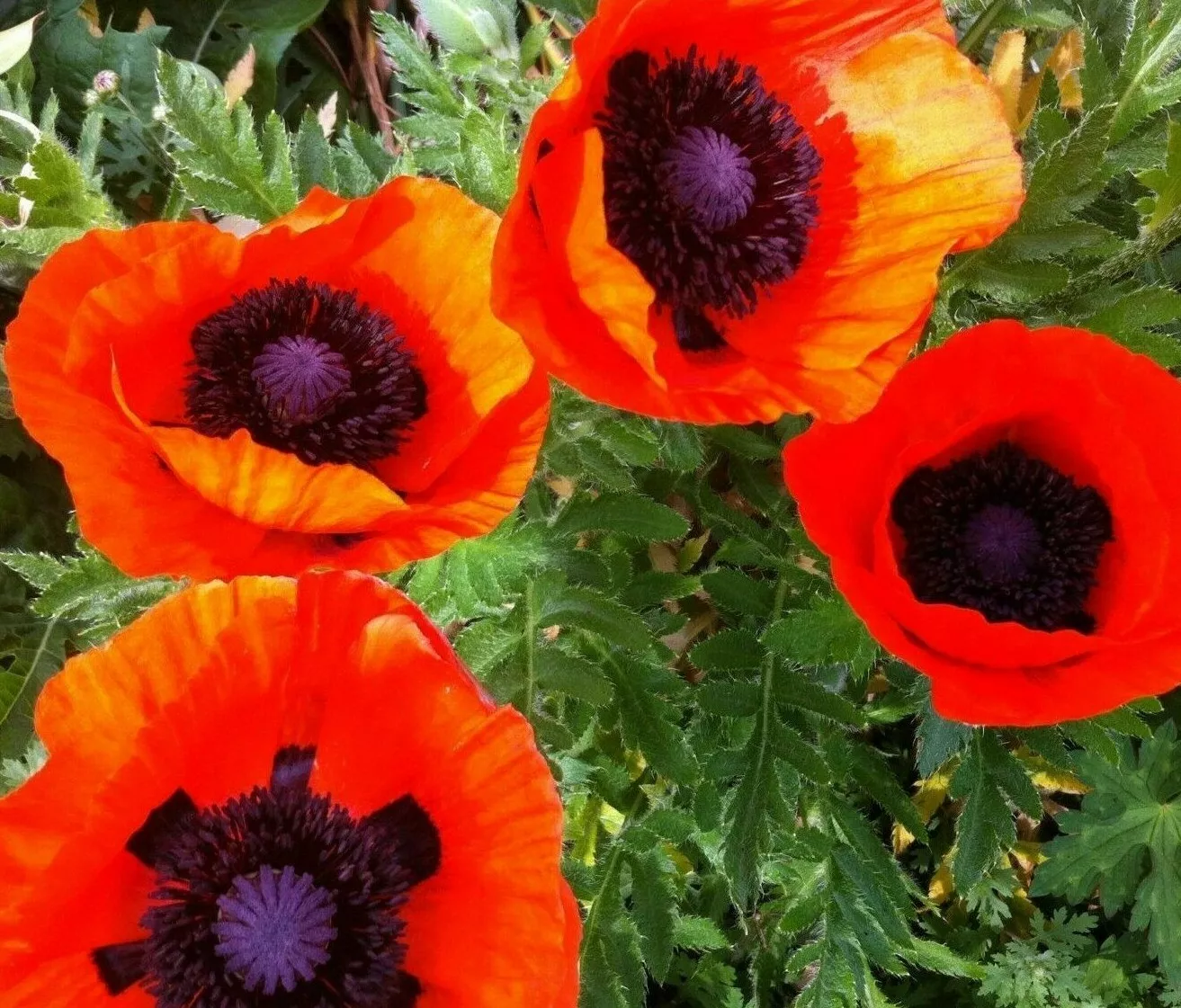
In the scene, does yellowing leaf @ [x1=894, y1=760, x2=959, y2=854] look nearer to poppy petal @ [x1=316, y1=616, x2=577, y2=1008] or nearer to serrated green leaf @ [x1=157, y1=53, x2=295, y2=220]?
poppy petal @ [x1=316, y1=616, x2=577, y2=1008]

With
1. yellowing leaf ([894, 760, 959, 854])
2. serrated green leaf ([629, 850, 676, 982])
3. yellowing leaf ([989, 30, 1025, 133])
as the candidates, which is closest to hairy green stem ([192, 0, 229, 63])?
yellowing leaf ([989, 30, 1025, 133])

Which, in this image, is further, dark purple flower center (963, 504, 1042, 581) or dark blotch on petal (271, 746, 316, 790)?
dark purple flower center (963, 504, 1042, 581)

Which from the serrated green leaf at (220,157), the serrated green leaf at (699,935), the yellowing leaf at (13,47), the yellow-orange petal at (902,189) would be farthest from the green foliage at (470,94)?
the serrated green leaf at (699,935)

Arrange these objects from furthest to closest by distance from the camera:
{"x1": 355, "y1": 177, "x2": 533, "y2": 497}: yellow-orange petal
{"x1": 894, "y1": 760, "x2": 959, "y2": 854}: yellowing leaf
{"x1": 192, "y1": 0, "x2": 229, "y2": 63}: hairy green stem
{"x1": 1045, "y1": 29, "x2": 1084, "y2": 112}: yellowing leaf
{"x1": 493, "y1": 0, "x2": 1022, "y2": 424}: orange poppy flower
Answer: {"x1": 192, "y1": 0, "x2": 229, "y2": 63}: hairy green stem < {"x1": 894, "y1": 760, "x2": 959, "y2": 854}: yellowing leaf < {"x1": 1045, "y1": 29, "x2": 1084, "y2": 112}: yellowing leaf < {"x1": 355, "y1": 177, "x2": 533, "y2": 497}: yellow-orange petal < {"x1": 493, "y1": 0, "x2": 1022, "y2": 424}: orange poppy flower

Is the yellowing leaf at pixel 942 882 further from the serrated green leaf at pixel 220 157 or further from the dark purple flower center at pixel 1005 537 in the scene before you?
the serrated green leaf at pixel 220 157

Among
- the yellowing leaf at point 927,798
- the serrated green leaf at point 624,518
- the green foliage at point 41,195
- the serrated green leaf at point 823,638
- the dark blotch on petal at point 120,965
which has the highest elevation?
the green foliage at point 41,195

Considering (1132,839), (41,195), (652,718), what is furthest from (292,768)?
(1132,839)
